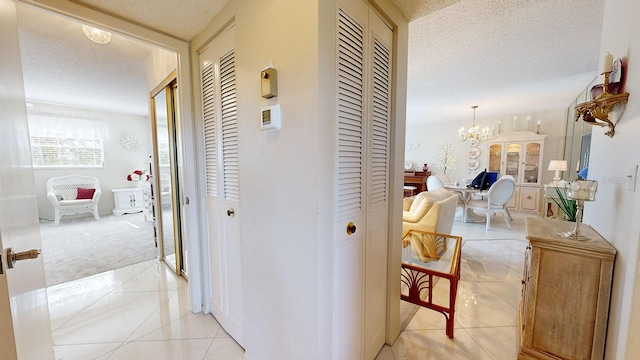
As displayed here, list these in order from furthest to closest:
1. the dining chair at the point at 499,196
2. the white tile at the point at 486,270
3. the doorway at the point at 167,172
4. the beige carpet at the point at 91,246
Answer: the dining chair at the point at 499,196, the beige carpet at the point at 91,246, the white tile at the point at 486,270, the doorway at the point at 167,172

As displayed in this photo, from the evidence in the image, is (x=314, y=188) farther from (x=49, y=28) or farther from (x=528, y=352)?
(x=49, y=28)

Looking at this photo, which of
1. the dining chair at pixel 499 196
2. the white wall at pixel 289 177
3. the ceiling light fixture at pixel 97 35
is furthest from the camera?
the dining chair at pixel 499 196

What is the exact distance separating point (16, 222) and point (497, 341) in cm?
272

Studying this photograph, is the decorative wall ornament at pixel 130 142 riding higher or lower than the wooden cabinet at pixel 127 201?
higher

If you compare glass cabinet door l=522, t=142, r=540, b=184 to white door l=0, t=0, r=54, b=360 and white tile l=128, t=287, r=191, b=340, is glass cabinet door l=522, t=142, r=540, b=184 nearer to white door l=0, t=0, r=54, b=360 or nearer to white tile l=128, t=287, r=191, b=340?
white tile l=128, t=287, r=191, b=340

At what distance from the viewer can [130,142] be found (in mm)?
5875

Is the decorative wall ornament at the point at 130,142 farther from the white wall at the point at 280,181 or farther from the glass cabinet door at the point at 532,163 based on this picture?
the glass cabinet door at the point at 532,163

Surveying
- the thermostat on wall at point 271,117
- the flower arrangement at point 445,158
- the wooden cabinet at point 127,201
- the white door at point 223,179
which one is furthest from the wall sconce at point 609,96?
the wooden cabinet at point 127,201

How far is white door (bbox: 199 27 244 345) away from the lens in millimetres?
1539

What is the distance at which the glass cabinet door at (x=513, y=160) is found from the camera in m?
5.39

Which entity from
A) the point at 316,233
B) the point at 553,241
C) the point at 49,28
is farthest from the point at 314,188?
the point at 49,28

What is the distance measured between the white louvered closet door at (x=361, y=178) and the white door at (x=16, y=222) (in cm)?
110

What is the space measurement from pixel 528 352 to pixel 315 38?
2169mm

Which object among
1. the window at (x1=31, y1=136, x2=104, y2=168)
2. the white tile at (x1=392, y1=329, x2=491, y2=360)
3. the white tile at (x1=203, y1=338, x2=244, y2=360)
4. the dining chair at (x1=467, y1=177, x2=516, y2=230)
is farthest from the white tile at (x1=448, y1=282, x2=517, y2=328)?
the window at (x1=31, y1=136, x2=104, y2=168)
